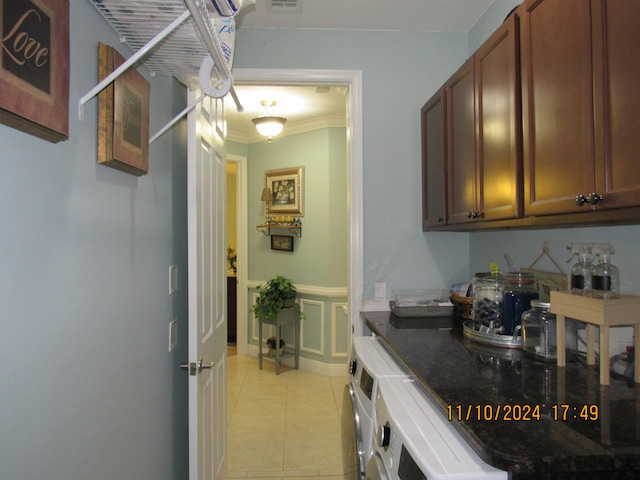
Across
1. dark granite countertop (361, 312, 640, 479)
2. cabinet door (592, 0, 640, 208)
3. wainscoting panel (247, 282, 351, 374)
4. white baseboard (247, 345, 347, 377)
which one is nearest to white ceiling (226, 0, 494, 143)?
cabinet door (592, 0, 640, 208)

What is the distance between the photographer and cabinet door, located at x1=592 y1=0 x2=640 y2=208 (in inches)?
33.3

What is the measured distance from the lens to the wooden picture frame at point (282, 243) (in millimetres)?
4230

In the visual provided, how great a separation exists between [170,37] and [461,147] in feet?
3.94

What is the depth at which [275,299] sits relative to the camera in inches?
157

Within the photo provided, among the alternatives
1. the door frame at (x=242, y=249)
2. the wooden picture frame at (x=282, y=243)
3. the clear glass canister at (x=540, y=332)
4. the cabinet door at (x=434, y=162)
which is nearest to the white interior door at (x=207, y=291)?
the cabinet door at (x=434, y=162)

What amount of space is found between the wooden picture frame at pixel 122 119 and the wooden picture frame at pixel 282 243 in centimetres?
293

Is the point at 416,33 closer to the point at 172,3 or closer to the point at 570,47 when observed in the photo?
the point at 570,47

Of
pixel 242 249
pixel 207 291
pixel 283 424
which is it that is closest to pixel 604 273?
pixel 207 291

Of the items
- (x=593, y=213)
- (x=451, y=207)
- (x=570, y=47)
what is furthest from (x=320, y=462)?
(x=570, y=47)

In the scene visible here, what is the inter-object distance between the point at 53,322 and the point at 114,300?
0.96ft

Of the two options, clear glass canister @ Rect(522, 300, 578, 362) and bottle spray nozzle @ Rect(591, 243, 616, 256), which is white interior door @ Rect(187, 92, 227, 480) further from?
bottle spray nozzle @ Rect(591, 243, 616, 256)

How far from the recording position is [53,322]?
2.85ft

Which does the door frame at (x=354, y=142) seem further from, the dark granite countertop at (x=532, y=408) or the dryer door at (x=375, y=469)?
the dryer door at (x=375, y=469)

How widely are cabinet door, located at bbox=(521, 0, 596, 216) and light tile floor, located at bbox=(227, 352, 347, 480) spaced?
201 centimetres
